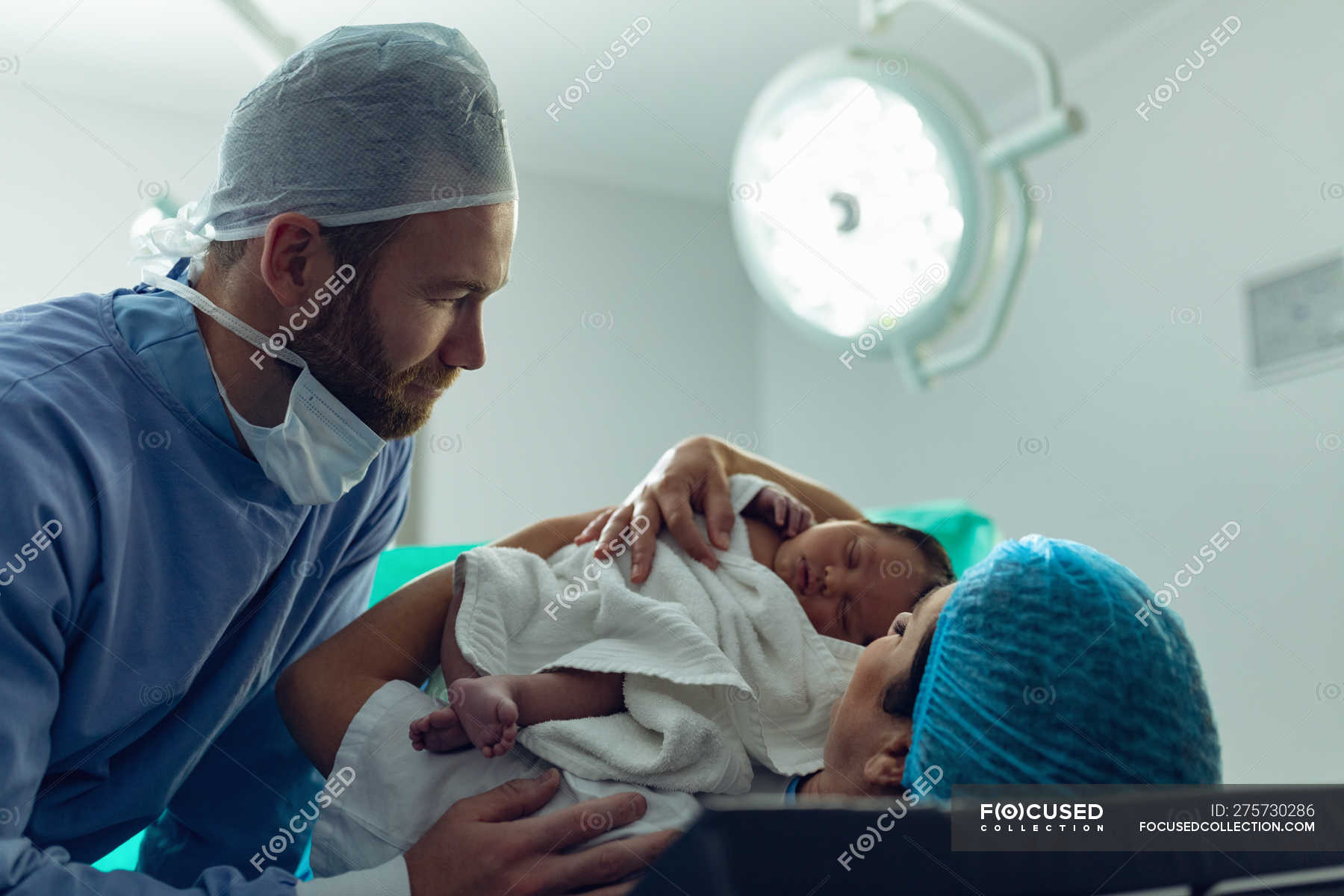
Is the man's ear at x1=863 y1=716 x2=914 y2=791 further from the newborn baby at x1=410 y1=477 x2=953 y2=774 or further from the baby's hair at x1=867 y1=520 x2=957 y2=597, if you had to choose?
the baby's hair at x1=867 y1=520 x2=957 y2=597

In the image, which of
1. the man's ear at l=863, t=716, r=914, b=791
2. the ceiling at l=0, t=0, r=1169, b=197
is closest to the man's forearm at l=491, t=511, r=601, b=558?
the man's ear at l=863, t=716, r=914, b=791

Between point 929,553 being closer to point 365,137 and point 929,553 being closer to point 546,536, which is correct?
point 546,536

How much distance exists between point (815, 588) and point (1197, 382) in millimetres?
2099

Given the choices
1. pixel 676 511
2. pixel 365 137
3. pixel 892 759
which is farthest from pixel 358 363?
pixel 892 759

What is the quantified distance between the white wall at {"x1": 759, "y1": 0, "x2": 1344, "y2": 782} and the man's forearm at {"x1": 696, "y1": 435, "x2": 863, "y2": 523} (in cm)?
166

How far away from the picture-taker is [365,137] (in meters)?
1.26

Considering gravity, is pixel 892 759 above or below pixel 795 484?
below

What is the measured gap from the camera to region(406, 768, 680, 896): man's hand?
961 mm

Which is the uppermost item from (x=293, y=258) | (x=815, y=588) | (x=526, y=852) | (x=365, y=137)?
(x=365, y=137)

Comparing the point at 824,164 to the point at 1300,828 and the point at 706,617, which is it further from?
the point at 1300,828

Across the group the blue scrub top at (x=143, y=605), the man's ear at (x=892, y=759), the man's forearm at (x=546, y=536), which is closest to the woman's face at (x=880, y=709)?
the man's ear at (x=892, y=759)

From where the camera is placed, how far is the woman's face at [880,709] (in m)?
1.02

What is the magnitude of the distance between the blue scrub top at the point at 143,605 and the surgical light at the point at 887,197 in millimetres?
704

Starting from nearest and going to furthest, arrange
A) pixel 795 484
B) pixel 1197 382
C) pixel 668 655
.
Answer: pixel 668 655 → pixel 795 484 → pixel 1197 382
